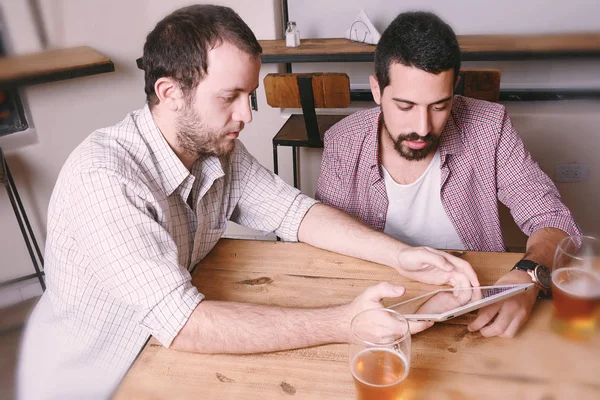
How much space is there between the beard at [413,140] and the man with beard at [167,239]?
351 millimetres

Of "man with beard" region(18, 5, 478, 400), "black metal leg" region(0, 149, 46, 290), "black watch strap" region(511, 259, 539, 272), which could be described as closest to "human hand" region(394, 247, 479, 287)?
"man with beard" region(18, 5, 478, 400)

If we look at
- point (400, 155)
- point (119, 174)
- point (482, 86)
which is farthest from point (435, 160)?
point (119, 174)

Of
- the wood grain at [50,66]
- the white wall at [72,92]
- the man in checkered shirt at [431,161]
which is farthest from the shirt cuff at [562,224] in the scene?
the wood grain at [50,66]

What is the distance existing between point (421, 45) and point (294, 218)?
0.60 metres

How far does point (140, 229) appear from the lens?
102cm

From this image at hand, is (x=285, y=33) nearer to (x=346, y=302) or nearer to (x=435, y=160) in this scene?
(x=435, y=160)

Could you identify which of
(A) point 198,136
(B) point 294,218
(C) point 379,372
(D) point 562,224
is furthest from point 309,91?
(C) point 379,372

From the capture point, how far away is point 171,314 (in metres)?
0.99

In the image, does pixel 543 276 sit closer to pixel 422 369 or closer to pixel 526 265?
pixel 526 265

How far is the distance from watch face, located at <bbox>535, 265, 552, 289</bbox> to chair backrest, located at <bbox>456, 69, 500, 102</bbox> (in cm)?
113

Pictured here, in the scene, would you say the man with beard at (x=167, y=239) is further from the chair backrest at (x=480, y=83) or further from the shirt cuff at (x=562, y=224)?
the chair backrest at (x=480, y=83)

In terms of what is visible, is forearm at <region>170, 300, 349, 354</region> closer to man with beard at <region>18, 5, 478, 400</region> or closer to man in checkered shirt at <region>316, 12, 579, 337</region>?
man with beard at <region>18, 5, 478, 400</region>

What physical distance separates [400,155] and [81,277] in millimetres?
996

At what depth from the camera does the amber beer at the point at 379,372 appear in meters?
0.75
